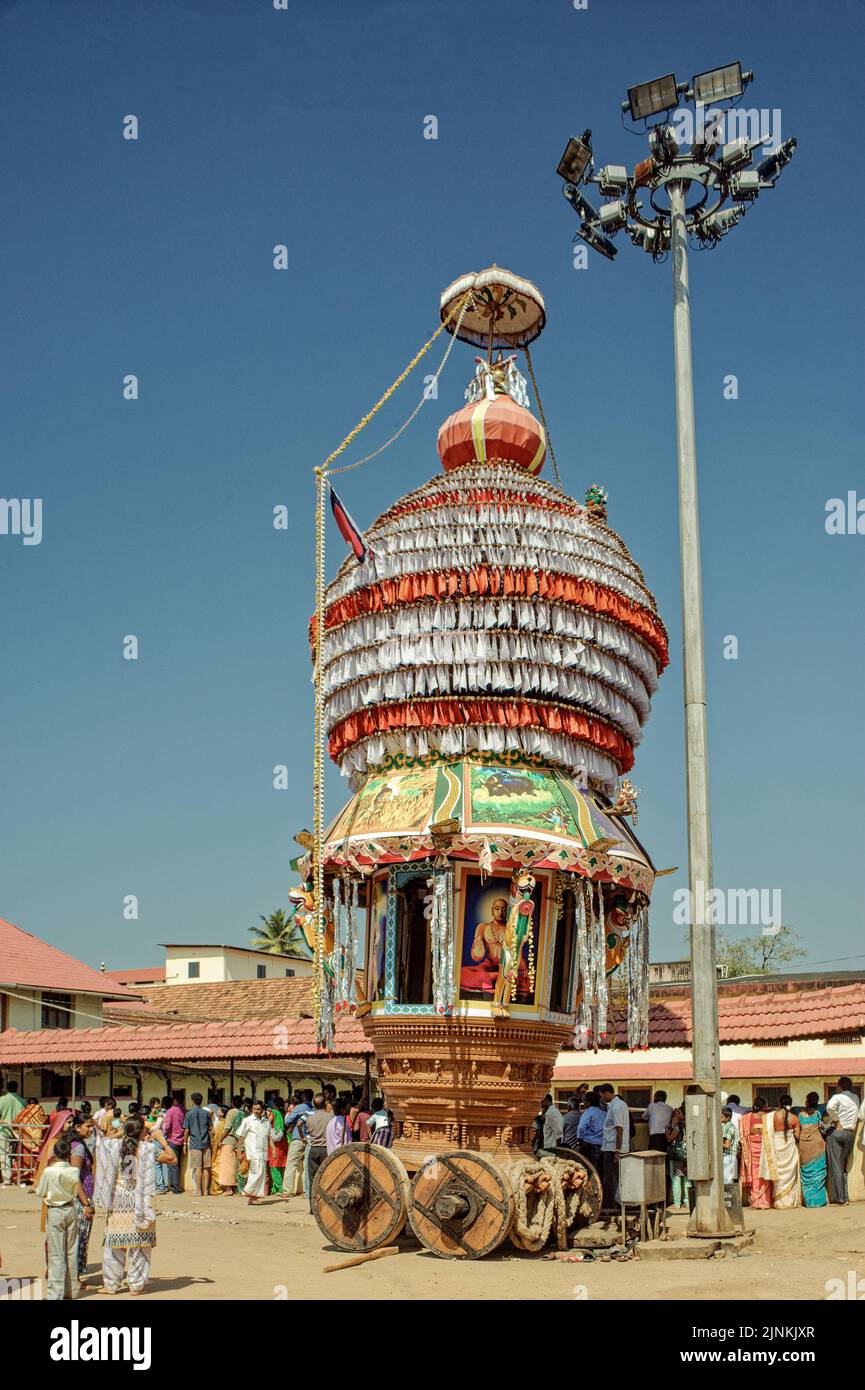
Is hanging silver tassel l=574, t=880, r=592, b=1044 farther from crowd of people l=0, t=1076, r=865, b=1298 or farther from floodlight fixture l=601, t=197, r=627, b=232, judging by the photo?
floodlight fixture l=601, t=197, r=627, b=232

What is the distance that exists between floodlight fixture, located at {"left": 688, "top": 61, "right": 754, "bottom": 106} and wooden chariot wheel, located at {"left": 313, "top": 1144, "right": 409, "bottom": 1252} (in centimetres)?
1363

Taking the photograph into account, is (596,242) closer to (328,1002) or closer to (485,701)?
(485,701)

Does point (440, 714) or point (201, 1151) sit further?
point (201, 1151)

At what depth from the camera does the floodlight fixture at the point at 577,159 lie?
17406 millimetres

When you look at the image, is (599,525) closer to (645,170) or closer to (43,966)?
(645,170)

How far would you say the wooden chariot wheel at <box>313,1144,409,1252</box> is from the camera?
46.3 ft

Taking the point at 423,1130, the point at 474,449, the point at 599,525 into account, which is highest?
the point at 474,449

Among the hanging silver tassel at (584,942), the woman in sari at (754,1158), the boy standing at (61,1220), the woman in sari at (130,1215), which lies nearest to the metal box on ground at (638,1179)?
the hanging silver tassel at (584,942)

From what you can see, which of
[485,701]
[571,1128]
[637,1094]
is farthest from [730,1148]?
[485,701]

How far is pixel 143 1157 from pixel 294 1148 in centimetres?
1015

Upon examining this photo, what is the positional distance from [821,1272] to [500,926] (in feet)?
17.3

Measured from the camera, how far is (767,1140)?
18.6m

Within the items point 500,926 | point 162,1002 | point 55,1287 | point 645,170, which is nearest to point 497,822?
point 500,926

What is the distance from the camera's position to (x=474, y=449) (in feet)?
63.7
